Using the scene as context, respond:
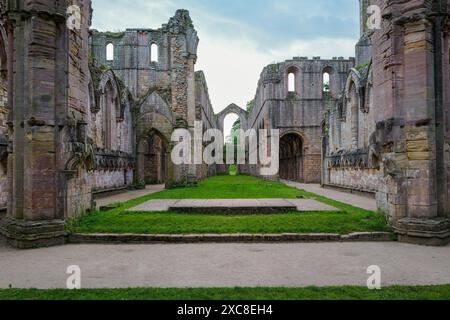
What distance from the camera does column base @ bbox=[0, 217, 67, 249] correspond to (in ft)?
22.0

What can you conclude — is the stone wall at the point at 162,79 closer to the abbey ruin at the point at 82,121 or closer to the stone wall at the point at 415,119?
Result: the abbey ruin at the point at 82,121

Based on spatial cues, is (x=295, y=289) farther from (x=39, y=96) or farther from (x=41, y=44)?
(x=41, y=44)

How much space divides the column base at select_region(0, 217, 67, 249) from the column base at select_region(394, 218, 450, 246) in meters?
6.90

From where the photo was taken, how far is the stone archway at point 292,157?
33369 mm

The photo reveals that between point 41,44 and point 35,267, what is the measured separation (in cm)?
445

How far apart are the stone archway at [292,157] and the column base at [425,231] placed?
2460 centimetres

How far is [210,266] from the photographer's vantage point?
5.32m

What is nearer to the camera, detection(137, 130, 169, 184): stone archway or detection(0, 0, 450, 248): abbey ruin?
detection(0, 0, 450, 248): abbey ruin

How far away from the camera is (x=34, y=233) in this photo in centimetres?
677

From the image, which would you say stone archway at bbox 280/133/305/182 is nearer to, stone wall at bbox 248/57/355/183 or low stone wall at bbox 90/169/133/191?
stone wall at bbox 248/57/355/183

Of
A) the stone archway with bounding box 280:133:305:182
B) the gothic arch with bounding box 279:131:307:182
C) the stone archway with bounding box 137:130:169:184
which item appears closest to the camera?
the stone archway with bounding box 137:130:169:184

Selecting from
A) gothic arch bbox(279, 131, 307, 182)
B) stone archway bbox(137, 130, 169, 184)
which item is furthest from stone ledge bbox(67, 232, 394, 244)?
gothic arch bbox(279, 131, 307, 182)

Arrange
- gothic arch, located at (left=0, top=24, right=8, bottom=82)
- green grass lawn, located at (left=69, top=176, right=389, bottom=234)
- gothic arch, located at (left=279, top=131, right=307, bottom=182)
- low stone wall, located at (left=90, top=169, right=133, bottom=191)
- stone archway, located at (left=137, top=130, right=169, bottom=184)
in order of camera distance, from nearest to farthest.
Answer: green grass lawn, located at (left=69, top=176, right=389, bottom=234), gothic arch, located at (left=0, top=24, right=8, bottom=82), low stone wall, located at (left=90, top=169, right=133, bottom=191), stone archway, located at (left=137, top=130, right=169, bottom=184), gothic arch, located at (left=279, top=131, right=307, bottom=182)
